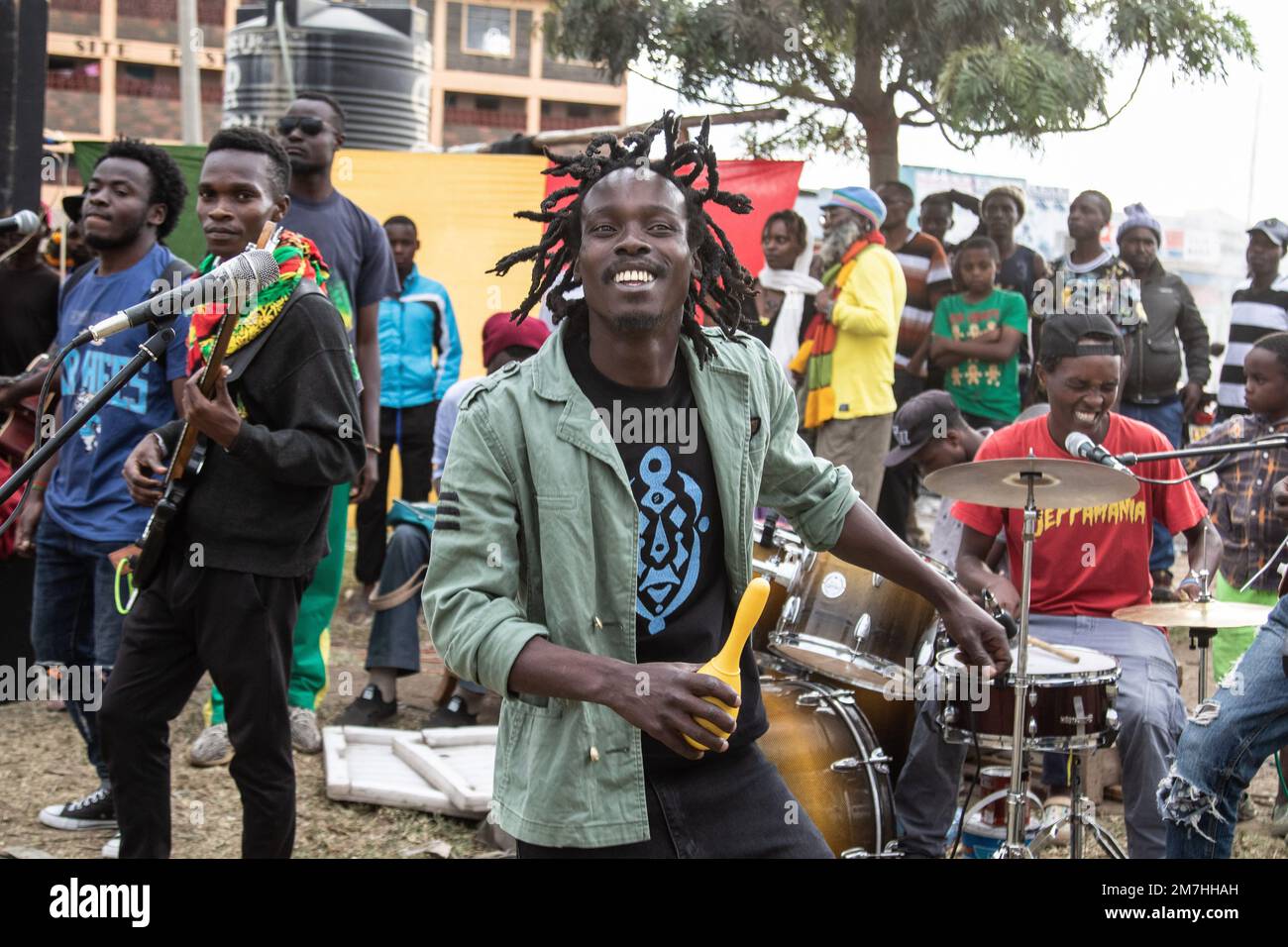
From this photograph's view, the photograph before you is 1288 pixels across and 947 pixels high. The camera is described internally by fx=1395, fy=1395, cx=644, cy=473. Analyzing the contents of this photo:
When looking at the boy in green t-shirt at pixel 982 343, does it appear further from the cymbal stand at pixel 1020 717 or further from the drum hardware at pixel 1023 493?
the cymbal stand at pixel 1020 717

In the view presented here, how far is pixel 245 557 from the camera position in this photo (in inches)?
154

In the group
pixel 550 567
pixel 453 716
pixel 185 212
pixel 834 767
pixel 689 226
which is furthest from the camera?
pixel 185 212

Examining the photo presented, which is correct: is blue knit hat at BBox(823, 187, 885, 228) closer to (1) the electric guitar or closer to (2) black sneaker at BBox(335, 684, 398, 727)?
(2) black sneaker at BBox(335, 684, 398, 727)

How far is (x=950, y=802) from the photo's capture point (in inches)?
204

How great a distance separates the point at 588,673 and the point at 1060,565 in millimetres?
3559

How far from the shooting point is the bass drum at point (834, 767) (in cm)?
488

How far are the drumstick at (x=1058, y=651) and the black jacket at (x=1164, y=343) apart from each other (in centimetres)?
399

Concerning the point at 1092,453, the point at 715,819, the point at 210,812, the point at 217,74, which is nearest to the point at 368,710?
the point at 210,812

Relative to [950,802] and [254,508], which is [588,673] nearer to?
[254,508]

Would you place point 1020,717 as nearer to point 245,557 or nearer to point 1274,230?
point 245,557

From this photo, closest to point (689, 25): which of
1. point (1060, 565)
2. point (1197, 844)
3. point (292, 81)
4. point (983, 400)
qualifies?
point (292, 81)

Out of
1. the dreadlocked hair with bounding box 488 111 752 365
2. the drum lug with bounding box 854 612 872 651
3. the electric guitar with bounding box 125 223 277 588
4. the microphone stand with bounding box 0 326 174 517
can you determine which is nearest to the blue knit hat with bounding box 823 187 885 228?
the drum lug with bounding box 854 612 872 651

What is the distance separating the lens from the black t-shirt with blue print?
282cm

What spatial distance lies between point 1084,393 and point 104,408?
3.65 meters
